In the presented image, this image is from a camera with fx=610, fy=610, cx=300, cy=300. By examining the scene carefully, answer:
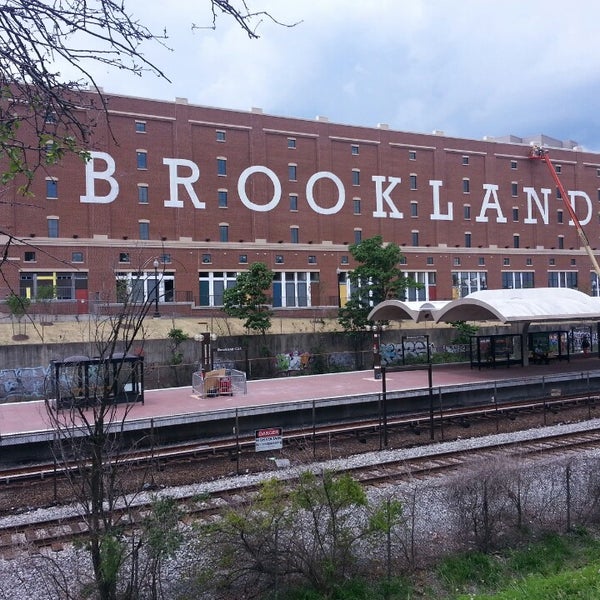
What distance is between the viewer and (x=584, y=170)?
220ft

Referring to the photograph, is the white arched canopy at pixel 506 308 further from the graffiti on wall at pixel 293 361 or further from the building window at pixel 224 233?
the building window at pixel 224 233

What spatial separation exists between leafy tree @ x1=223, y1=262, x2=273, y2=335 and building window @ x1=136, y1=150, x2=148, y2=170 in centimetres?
1590

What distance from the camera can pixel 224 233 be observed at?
49656 mm

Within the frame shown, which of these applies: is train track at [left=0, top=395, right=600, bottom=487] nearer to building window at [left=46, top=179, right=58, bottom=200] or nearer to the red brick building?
the red brick building

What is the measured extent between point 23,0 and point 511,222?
204ft

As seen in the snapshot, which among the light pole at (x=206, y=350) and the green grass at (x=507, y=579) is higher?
the light pole at (x=206, y=350)

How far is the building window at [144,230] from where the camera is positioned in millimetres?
46562

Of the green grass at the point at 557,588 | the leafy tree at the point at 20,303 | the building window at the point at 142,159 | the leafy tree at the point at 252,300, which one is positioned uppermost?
the building window at the point at 142,159

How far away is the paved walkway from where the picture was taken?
830 inches

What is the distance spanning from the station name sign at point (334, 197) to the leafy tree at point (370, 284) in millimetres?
14406

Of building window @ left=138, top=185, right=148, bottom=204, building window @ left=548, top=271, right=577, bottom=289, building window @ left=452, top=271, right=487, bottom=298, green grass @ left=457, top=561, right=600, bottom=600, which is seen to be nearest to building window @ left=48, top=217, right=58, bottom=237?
building window @ left=138, top=185, right=148, bottom=204

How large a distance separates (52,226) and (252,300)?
18.1 metres

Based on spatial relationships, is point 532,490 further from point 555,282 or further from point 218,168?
point 555,282

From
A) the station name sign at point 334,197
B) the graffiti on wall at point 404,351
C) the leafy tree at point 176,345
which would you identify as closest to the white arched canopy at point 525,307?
the graffiti on wall at point 404,351
